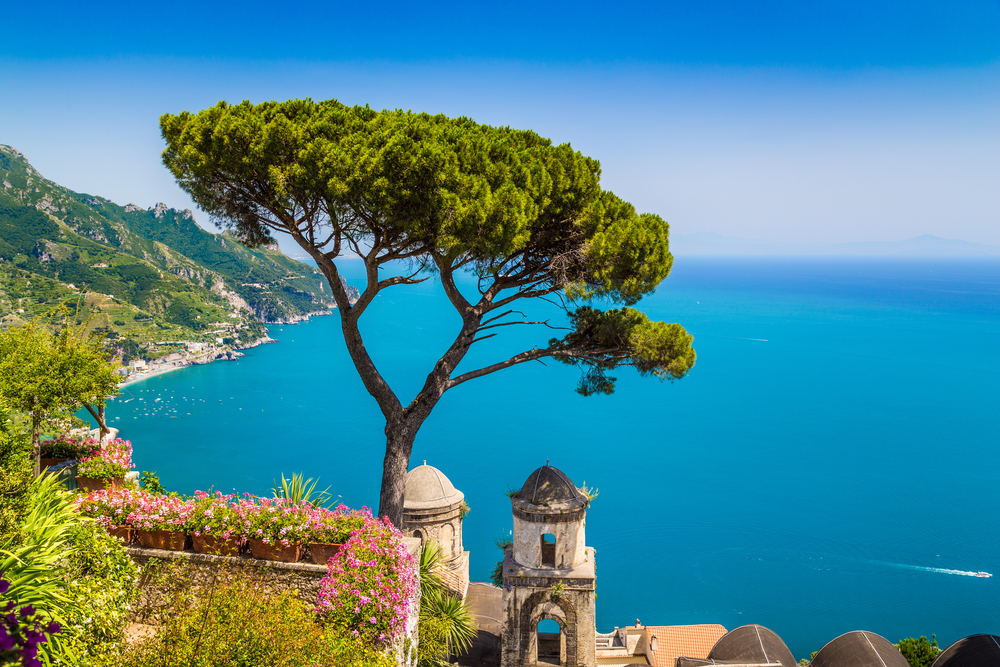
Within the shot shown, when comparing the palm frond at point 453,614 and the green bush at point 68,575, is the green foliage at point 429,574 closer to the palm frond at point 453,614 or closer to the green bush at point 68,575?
the palm frond at point 453,614

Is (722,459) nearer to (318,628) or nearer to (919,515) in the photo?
(919,515)

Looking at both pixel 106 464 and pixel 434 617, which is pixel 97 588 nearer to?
pixel 106 464

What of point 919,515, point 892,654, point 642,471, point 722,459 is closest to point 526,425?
point 642,471

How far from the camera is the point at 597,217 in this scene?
9.55 meters

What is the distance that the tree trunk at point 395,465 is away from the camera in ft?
30.2

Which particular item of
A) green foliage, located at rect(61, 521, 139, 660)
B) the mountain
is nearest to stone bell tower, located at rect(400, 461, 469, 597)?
green foliage, located at rect(61, 521, 139, 660)

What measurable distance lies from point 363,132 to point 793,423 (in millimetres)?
69384

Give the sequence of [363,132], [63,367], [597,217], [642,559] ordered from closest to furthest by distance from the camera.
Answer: [63,367]
[363,132]
[597,217]
[642,559]

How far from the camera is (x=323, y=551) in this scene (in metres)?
5.96

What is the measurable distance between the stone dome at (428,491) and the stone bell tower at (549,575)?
3.19 m

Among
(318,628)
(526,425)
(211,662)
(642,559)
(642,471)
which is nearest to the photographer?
(211,662)

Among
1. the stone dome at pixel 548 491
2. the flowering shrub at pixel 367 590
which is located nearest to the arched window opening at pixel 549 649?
the stone dome at pixel 548 491

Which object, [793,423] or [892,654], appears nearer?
[892,654]

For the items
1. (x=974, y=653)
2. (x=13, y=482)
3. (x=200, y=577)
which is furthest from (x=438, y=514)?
(x=974, y=653)
